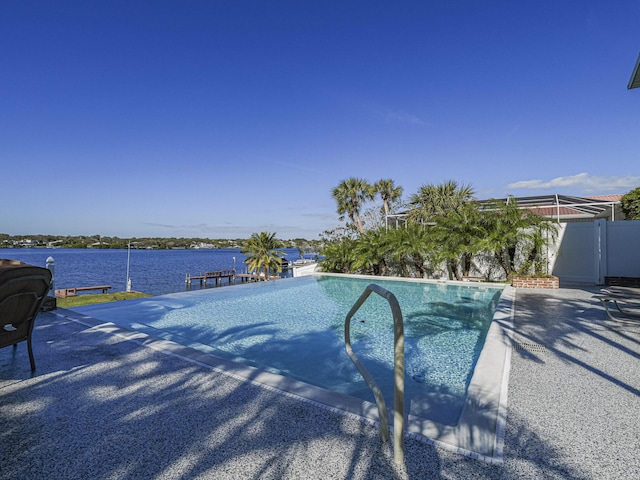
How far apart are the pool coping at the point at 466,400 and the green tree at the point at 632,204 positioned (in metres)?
15.6

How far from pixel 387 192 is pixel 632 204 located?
48.0 ft

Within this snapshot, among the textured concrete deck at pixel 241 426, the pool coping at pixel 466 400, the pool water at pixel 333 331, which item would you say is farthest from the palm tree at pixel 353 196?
the textured concrete deck at pixel 241 426

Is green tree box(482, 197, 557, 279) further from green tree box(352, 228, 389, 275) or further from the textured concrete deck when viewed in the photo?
the textured concrete deck

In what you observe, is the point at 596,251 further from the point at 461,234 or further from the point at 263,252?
the point at 263,252

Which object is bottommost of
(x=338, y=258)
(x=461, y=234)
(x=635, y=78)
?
(x=338, y=258)

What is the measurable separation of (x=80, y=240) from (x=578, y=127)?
88.5 meters

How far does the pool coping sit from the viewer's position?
2238 mm

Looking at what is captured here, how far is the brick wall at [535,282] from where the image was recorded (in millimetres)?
9641

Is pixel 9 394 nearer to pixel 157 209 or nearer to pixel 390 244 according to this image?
pixel 390 244

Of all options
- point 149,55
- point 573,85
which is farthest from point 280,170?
point 573,85

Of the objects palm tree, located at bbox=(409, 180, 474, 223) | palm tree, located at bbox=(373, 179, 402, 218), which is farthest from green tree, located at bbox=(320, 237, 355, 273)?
palm tree, located at bbox=(373, 179, 402, 218)

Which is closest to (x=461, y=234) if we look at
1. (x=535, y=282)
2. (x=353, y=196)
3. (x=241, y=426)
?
(x=535, y=282)

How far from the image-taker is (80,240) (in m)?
72.8

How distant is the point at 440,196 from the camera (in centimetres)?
2150
